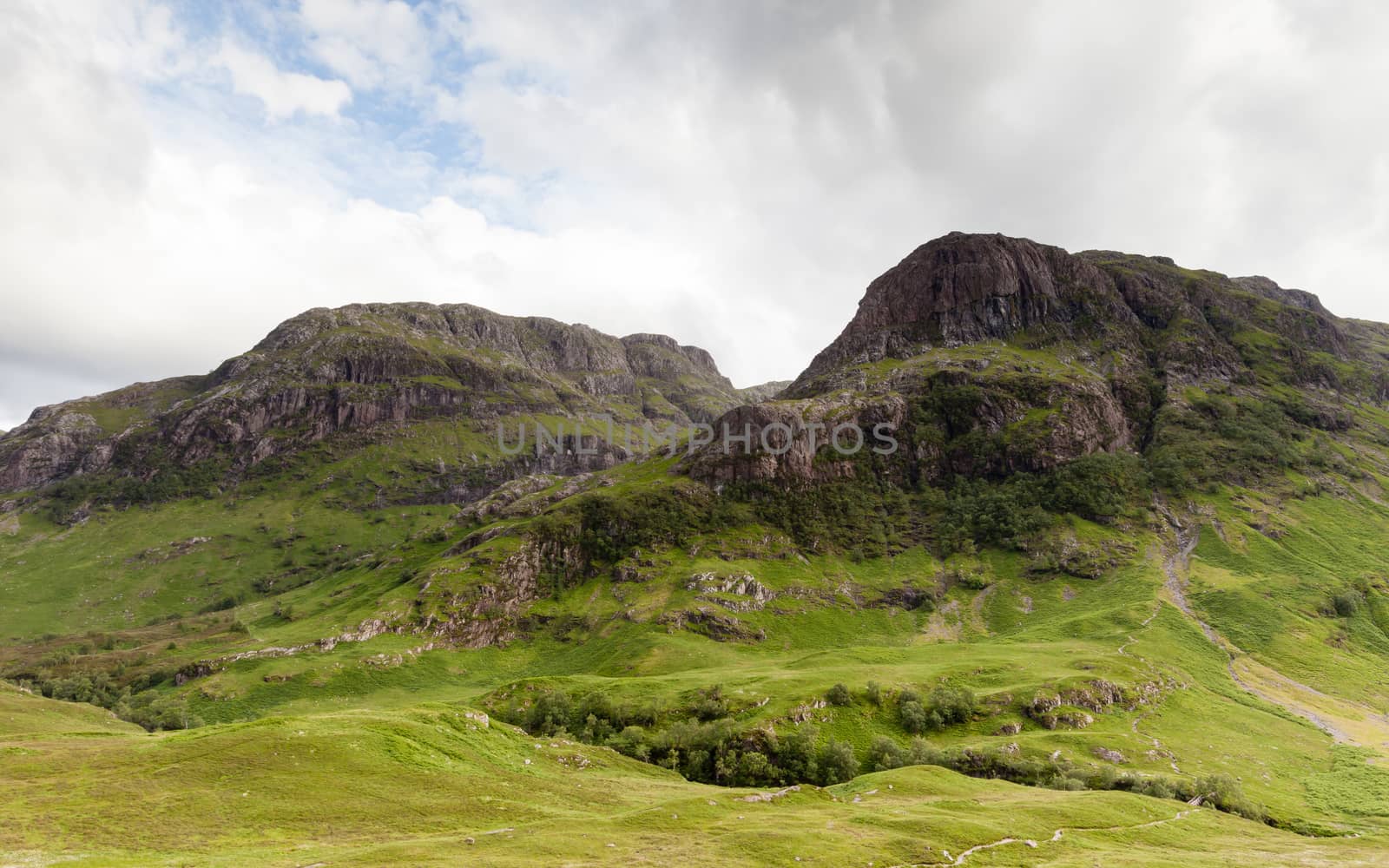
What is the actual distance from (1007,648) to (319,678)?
14719cm

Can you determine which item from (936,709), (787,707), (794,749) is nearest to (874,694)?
(936,709)

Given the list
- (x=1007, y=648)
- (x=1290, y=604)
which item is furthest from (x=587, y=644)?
(x=1290, y=604)

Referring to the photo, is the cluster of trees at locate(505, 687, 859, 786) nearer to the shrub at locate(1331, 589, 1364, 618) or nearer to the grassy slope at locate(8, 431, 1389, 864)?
the grassy slope at locate(8, 431, 1389, 864)

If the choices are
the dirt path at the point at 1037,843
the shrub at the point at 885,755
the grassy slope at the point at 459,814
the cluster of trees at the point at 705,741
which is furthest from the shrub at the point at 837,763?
the dirt path at the point at 1037,843

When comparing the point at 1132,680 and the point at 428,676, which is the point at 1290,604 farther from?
the point at 428,676

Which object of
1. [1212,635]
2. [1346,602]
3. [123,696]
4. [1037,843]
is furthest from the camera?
[1346,602]

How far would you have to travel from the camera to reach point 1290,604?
5340 inches

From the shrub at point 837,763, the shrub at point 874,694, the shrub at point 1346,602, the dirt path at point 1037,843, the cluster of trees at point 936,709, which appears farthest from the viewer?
the shrub at point 1346,602

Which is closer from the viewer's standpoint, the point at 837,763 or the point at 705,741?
the point at 837,763

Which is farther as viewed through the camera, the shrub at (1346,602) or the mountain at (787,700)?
the shrub at (1346,602)

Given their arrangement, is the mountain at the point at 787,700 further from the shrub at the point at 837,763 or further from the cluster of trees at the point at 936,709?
the cluster of trees at the point at 936,709

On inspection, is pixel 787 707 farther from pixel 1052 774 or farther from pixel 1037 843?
pixel 1037 843

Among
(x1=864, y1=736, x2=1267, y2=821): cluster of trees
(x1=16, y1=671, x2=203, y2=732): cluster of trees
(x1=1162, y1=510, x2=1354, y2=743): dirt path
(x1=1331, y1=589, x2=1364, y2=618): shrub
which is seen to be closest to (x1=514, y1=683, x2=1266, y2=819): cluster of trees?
(x1=864, y1=736, x2=1267, y2=821): cluster of trees

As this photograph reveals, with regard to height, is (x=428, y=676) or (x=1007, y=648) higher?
(x=1007, y=648)
